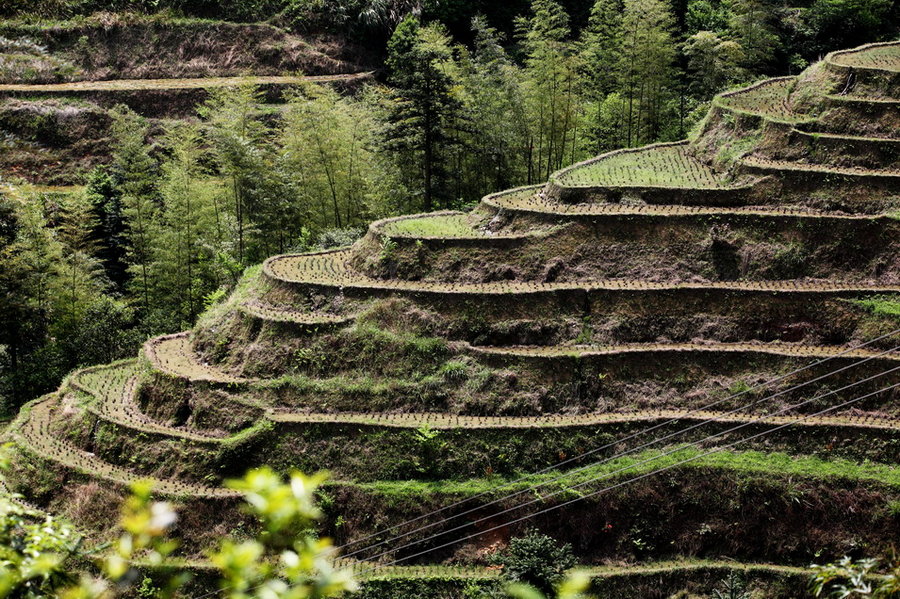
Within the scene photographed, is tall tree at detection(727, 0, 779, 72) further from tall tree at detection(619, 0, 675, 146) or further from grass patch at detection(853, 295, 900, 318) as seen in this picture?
grass patch at detection(853, 295, 900, 318)

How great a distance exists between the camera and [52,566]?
6.21 m

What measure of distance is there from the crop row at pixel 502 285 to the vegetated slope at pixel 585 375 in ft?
0.41

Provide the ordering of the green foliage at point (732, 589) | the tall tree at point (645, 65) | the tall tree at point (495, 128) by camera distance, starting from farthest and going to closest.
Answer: the tall tree at point (645, 65) < the tall tree at point (495, 128) < the green foliage at point (732, 589)

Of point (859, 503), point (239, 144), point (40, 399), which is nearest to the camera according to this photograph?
point (859, 503)

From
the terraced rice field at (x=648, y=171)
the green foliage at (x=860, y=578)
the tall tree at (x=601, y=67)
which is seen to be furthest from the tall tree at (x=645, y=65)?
the green foliage at (x=860, y=578)

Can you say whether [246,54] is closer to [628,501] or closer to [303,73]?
[303,73]

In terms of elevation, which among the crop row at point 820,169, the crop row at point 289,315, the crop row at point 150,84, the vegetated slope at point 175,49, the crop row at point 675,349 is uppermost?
the vegetated slope at point 175,49

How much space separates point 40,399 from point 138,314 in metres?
7.38

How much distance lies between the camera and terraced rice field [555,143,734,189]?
28172mm

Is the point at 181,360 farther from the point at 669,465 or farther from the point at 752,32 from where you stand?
the point at 752,32

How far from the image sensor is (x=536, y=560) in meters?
20.5

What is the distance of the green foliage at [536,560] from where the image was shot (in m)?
20.2

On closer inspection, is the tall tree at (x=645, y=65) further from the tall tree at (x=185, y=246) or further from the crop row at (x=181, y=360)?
the crop row at (x=181, y=360)

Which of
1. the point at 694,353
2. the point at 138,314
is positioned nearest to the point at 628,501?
the point at 694,353
